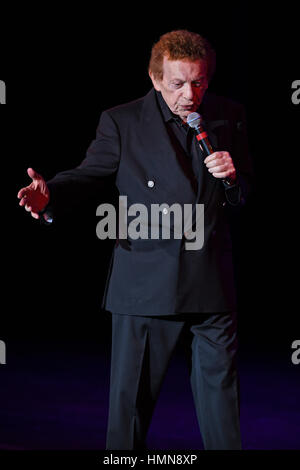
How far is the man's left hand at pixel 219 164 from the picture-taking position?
72.2 inches

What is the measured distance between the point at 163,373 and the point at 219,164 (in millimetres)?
608

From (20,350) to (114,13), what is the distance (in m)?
2.06

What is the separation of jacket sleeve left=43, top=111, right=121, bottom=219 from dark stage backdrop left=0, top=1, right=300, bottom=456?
2.31 meters

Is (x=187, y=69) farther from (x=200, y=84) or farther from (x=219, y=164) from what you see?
(x=219, y=164)

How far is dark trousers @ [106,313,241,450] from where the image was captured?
2.02 metres

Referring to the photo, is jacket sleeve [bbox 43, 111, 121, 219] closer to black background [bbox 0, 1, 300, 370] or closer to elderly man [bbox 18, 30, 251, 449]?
elderly man [bbox 18, 30, 251, 449]

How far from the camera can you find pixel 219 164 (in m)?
1.84

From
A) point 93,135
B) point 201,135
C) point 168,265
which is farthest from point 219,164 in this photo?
point 93,135

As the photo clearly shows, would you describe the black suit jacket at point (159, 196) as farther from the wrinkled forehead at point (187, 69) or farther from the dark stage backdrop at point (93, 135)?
the dark stage backdrop at point (93, 135)

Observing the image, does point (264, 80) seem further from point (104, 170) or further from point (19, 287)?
point (104, 170)

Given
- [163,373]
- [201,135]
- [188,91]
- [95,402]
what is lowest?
[163,373]

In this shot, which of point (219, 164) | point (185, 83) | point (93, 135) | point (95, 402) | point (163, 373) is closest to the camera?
point (219, 164)

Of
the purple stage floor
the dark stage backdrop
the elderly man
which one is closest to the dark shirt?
the elderly man

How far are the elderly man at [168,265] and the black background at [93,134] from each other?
2340mm
